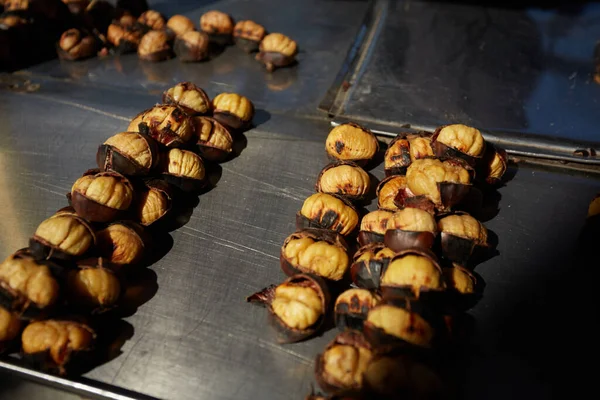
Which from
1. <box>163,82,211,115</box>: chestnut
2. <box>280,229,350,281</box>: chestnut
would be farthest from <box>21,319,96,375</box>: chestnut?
<box>163,82,211,115</box>: chestnut

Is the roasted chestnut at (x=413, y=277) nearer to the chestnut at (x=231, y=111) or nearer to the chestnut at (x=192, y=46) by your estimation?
the chestnut at (x=231, y=111)

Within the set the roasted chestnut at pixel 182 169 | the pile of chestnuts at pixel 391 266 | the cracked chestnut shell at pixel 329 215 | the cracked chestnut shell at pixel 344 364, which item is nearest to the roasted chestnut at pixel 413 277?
the pile of chestnuts at pixel 391 266

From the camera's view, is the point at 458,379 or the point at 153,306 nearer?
the point at 458,379

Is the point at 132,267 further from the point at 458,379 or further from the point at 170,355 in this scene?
the point at 458,379

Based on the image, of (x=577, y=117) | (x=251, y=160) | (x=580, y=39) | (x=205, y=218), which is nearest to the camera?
(x=205, y=218)

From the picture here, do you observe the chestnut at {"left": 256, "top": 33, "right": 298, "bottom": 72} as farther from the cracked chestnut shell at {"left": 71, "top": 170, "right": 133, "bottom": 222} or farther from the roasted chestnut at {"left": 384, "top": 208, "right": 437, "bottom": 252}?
the roasted chestnut at {"left": 384, "top": 208, "right": 437, "bottom": 252}

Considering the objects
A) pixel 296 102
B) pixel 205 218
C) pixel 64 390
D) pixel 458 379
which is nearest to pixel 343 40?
pixel 296 102

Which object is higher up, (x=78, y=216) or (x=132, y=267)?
(x=78, y=216)
